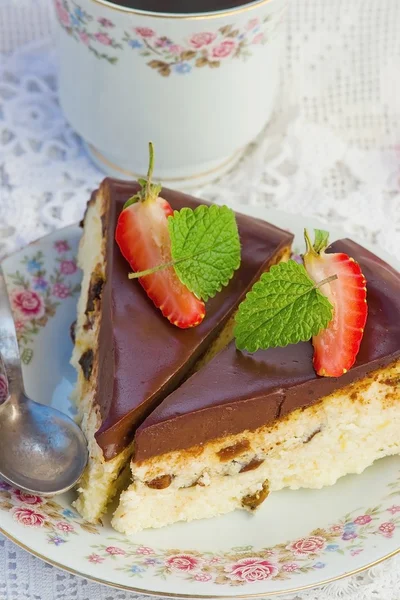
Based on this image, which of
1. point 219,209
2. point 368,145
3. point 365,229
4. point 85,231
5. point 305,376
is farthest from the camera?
point 368,145

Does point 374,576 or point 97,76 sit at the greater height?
point 97,76

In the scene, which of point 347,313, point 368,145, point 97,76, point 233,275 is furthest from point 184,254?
point 368,145

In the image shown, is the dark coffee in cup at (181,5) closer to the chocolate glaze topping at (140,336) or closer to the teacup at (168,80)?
the teacup at (168,80)

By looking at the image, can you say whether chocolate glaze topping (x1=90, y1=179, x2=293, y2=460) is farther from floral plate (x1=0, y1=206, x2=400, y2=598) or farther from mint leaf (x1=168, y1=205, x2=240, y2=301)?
floral plate (x1=0, y1=206, x2=400, y2=598)

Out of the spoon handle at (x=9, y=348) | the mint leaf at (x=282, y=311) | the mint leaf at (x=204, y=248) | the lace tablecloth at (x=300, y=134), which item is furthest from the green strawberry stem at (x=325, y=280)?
the lace tablecloth at (x=300, y=134)

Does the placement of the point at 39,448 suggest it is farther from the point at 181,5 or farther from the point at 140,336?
the point at 181,5

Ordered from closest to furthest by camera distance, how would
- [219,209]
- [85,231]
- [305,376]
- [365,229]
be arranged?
[305,376] → [219,209] → [85,231] → [365,229]

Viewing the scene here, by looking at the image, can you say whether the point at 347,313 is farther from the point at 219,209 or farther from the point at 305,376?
the point at 219,209
